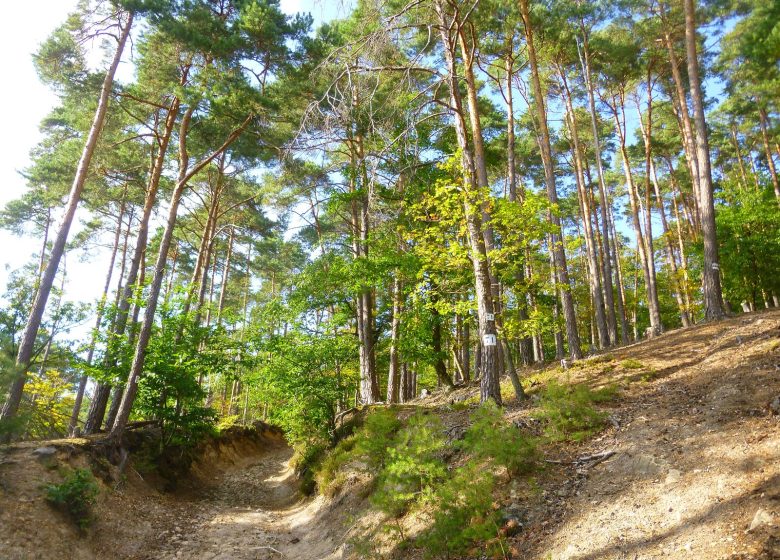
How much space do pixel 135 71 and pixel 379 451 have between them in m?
11.5

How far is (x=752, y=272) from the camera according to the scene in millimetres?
15078

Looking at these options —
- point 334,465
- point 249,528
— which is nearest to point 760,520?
point 334,465

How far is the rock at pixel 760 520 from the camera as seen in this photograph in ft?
10.8

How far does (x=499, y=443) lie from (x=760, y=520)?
7.69 ft

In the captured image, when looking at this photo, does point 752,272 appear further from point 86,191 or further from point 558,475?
point 86,191

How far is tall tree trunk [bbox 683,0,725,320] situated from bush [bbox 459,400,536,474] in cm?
791

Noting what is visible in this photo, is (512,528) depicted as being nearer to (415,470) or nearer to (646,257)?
(415,470)

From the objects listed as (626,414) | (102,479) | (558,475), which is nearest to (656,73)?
(626,414)

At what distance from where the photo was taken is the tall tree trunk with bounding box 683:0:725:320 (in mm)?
10453

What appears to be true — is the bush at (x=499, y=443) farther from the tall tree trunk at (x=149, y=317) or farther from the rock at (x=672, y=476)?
the tall tree trunk at (x=149, y=317)

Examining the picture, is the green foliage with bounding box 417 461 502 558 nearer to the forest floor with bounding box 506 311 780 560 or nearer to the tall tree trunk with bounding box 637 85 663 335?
the forest floor with bounding box 506 311 780 560

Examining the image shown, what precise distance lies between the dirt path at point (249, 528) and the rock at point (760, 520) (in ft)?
16.6

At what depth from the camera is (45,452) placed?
23.6 feet

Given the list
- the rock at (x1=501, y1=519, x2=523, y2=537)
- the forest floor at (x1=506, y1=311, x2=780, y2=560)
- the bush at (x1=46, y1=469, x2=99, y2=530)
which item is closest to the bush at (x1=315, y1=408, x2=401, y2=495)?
the rock at (x1=501, y1=519, x2=523, y2=537)
